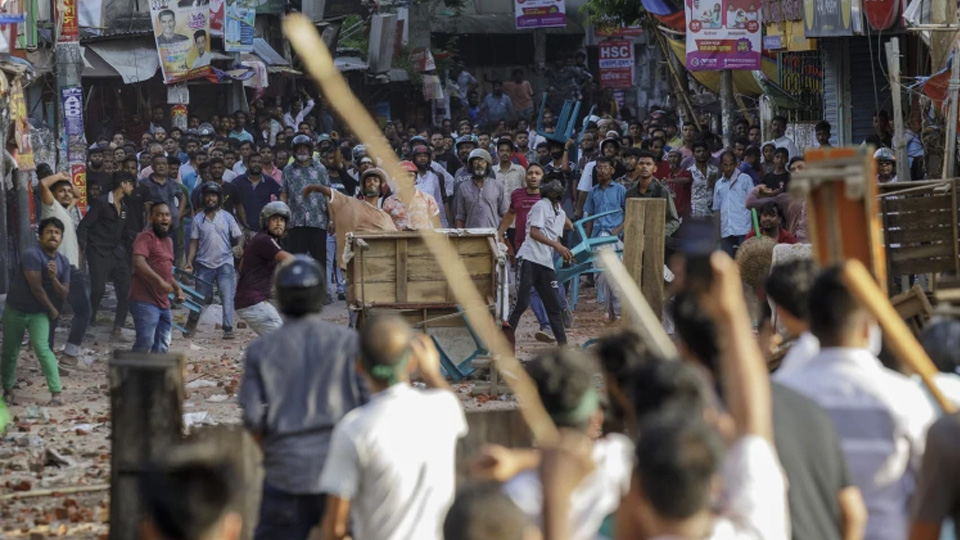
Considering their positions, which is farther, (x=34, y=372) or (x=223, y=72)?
(x=223, y=72)

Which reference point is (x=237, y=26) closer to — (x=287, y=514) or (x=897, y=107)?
(x=897, y=107)

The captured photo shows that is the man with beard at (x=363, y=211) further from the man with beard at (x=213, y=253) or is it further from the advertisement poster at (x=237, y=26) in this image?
the advertisement poster at (x=237, y=26)

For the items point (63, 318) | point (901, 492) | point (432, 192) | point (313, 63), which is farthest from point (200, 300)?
point (901, 492)

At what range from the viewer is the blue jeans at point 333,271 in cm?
1844

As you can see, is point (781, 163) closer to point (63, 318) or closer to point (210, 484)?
point (63, 318)

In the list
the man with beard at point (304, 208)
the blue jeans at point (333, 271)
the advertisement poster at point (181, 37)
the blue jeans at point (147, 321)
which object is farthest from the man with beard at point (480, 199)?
the advertisement poster at point (181, 37)

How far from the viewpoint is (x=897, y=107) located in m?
12.5

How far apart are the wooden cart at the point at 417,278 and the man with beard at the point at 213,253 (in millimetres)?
3851

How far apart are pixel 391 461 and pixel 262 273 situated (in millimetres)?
7729

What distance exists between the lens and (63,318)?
17.1 metres

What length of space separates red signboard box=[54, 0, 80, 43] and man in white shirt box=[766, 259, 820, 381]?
1535 cm

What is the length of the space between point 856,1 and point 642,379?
15.1m

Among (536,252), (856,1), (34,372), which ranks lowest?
(34,372)

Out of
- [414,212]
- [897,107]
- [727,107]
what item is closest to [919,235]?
[897,107]
